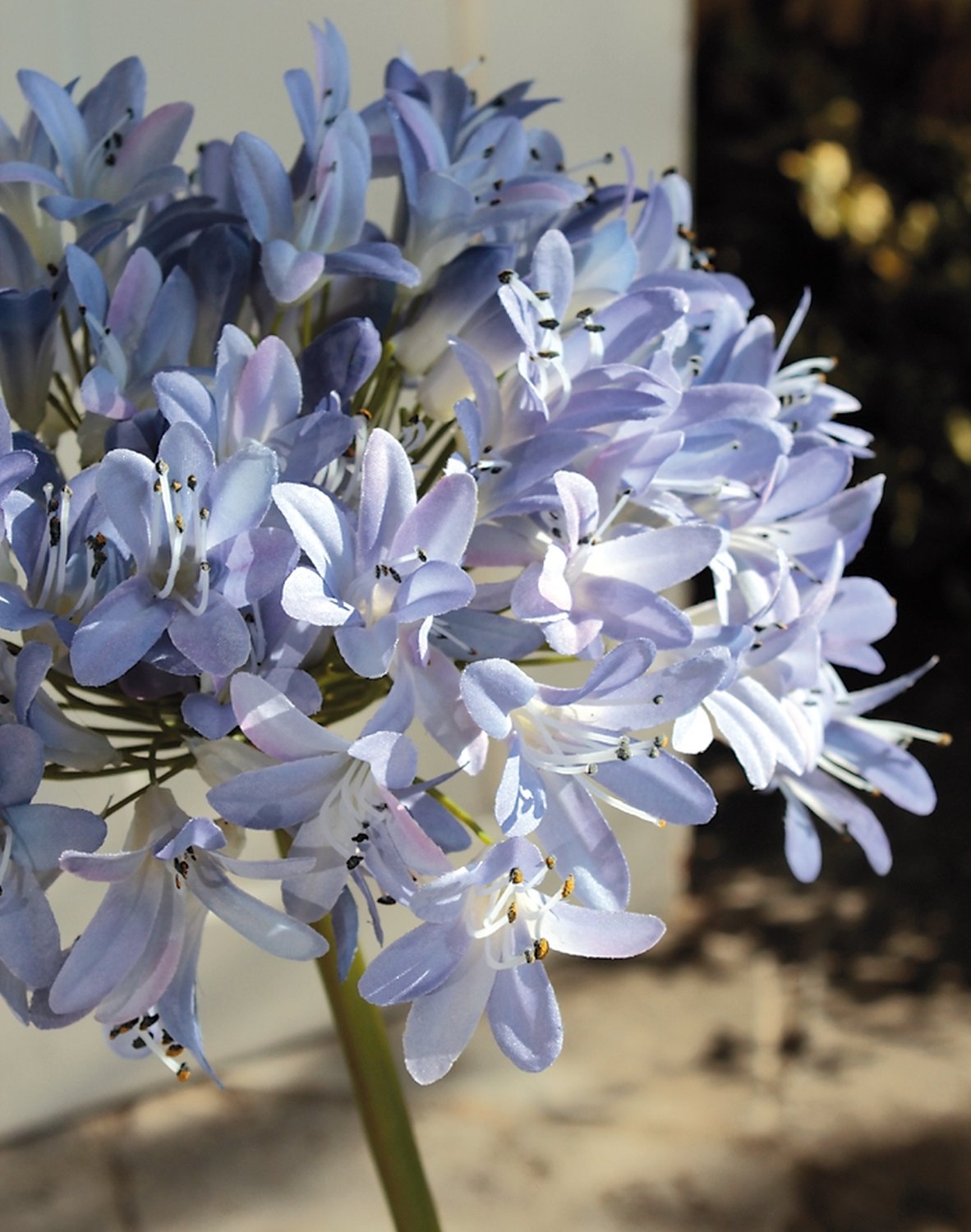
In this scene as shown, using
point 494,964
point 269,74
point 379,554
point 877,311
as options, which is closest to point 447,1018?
point 494,964

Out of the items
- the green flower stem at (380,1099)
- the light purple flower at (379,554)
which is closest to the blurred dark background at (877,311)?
the green flower stem at (380,1099)

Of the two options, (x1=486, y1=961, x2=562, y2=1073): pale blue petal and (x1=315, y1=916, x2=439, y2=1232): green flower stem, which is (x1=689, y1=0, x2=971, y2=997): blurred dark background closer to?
(x1=315, y1=916, x2=439, y2=1232): green flower stem

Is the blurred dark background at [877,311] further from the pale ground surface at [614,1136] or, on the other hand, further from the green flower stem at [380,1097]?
the green flower stem at [380,1097]

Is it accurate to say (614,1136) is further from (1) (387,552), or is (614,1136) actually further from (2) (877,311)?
(2) (877,311)

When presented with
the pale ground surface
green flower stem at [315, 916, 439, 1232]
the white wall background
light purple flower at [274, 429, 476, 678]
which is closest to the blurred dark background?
the pale ground surface

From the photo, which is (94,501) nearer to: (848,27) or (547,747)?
(547,747)
